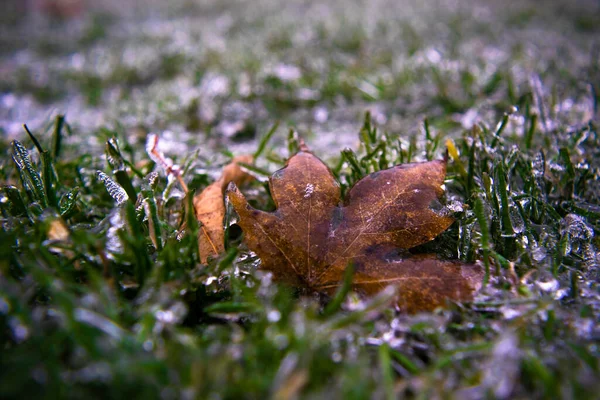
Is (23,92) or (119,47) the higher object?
(119,47)

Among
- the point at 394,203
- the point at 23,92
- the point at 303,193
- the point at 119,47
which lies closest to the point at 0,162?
the point at 303,193

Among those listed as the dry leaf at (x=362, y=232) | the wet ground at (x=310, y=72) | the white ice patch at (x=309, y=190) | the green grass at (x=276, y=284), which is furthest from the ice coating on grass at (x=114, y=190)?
the wet ground at (x=310, y=72)

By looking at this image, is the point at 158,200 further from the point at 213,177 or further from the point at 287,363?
the point at 287,363

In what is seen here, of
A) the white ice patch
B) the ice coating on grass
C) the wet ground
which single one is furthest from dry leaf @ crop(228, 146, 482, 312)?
the wet ground

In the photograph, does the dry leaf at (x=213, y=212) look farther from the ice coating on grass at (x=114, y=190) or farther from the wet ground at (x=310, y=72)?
the wet ground at (x=310, y=72)

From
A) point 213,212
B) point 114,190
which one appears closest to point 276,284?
point 213,212

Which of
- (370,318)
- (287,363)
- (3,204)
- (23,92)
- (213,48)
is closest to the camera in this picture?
(287,363)
